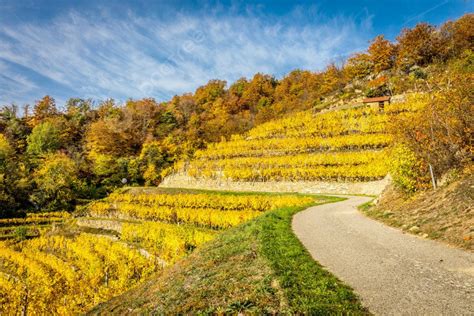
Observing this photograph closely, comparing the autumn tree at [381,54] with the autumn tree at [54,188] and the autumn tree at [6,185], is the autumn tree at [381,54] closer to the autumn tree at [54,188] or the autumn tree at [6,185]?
the autumn tree at [54,188]

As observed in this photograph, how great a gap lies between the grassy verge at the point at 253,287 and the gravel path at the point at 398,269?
1.35 ft

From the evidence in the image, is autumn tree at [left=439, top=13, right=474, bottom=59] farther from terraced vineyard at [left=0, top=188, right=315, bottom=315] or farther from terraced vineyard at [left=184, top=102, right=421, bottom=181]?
terraced vineyard at [left=0, top=188, right=315, bottom=315]

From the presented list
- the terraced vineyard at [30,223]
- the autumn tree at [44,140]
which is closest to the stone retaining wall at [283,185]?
the terraced vineyard at [30,223]

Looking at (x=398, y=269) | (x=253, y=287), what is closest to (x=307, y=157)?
(x=398, y=269)

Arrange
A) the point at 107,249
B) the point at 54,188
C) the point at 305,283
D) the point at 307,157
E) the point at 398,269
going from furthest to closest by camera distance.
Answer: the point at 54,188
the point at 307,157
the point at 107,249
the point at 398,269
the point at 305,283

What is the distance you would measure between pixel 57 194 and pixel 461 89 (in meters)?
49.4

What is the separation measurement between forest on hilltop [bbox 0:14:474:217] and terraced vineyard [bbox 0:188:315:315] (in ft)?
35.3

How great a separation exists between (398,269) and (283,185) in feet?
98.8

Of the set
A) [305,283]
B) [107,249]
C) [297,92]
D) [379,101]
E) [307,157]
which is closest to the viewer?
[305,283]

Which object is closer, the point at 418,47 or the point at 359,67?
the point at 418,47

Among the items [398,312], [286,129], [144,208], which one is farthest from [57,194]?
[398,312]

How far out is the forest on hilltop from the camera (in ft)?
44.6

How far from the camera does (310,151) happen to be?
39.6 metres

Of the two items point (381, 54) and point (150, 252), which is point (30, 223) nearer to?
point (150, 252)
